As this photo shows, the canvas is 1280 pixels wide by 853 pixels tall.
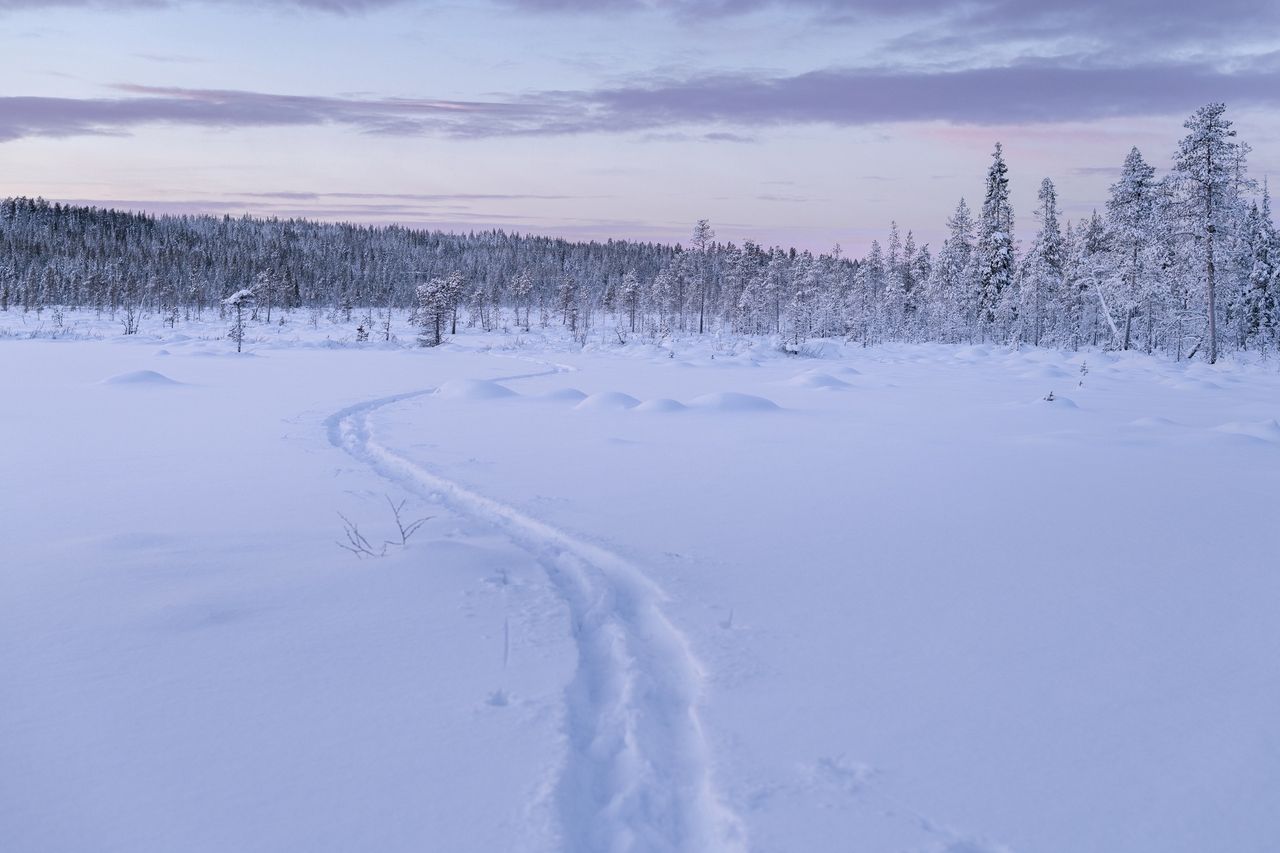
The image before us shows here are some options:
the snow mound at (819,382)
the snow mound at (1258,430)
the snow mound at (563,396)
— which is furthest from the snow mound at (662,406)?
the snow mound at (1258,430)

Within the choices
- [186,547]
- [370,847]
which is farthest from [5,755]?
[186,547]

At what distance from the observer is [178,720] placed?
2629 millimetres

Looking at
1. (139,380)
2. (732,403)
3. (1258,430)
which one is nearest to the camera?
(1258,430)

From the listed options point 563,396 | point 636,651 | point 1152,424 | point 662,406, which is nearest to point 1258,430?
point 1152,424

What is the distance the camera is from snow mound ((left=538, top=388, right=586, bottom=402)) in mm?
12508

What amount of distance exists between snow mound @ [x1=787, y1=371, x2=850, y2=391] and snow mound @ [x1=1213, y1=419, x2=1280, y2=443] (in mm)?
6700

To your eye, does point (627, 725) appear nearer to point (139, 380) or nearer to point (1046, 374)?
point (139, 380)

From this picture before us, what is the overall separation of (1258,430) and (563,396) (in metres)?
9.31

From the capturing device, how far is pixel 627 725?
2773mm

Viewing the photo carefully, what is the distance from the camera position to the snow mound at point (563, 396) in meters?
12.5

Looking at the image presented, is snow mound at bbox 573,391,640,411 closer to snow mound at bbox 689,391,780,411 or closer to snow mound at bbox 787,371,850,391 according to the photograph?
snow mound at bbox 689,391,780,411

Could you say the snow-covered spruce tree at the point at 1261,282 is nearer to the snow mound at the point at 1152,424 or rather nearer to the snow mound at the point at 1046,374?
the snow mound at the point at 1046,374

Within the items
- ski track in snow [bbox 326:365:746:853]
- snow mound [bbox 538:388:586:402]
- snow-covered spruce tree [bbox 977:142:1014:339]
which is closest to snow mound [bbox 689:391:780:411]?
snow mound [bbox 538:388:586:402]

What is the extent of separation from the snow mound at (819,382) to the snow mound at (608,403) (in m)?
4.95
